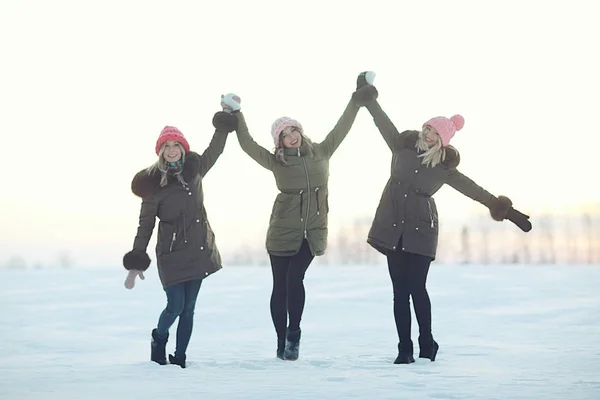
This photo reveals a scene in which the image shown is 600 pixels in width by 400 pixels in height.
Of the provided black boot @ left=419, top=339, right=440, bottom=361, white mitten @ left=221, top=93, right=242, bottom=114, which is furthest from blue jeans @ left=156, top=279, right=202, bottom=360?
black boot @ left=419, top=339, right=440, bottom=361

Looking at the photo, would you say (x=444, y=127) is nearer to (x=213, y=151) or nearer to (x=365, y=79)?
(x=365, y=79)

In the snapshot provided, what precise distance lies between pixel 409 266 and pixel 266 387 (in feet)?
5.78

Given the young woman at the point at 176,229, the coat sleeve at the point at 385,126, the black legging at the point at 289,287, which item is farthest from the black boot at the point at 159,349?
the coat sleeve at the point at 385,126

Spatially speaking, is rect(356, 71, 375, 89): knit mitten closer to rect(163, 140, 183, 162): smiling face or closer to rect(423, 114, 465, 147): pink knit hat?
rect(423, 114, 465, 147): pink knit hat

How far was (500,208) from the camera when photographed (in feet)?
22.4

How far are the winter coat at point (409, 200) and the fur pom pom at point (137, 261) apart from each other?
1.70 m

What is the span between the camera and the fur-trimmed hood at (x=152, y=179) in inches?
243

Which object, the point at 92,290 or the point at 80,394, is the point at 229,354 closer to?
the point at 80,394

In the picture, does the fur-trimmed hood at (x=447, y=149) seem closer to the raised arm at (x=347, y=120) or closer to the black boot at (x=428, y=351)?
the raised arm at (x=347, y=120)

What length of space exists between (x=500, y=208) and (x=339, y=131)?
4.75 feet

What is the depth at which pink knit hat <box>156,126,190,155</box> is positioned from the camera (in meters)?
6.23

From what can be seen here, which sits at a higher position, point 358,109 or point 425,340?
point 358,109

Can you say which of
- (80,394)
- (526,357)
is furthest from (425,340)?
(80,394)

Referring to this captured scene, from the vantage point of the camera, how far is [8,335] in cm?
978
